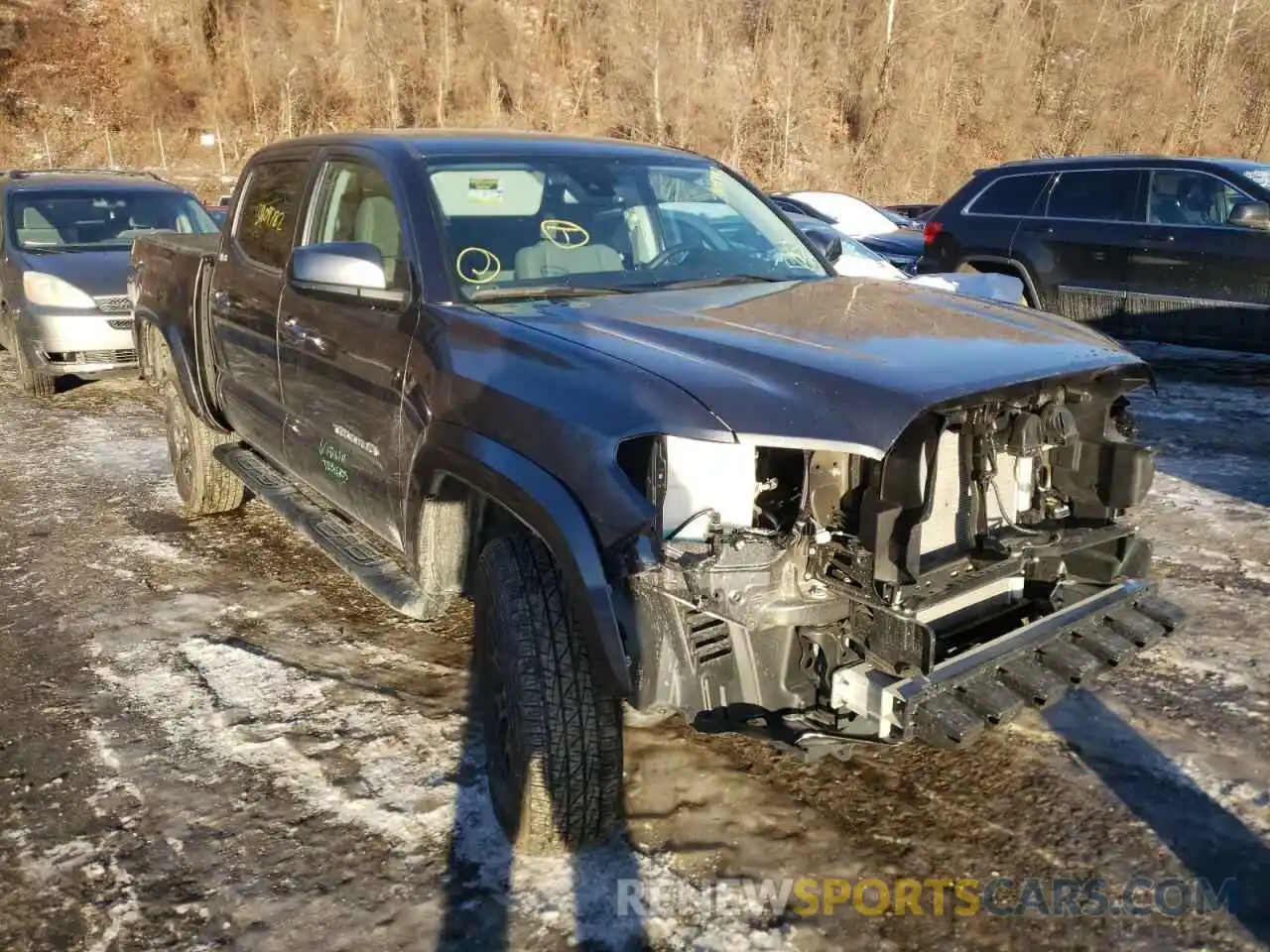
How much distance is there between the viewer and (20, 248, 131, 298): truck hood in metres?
8.44

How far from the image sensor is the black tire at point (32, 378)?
864 cm

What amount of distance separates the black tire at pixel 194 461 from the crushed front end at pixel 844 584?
3677 mm

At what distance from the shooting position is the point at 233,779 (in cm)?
328

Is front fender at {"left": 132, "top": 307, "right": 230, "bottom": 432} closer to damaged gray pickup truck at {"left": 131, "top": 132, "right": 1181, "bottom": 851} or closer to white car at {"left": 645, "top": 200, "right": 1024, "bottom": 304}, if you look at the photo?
damaged gray pickup truck at {"left": 131, "top": 132, "right": 1181, "bottom": 851}

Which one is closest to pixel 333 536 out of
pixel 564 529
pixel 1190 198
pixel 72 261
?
pixel 564 529

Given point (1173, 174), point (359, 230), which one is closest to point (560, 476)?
point (359, 230)

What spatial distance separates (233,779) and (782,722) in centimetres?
180

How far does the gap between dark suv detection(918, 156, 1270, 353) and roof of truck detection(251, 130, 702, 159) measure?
20.6 feet

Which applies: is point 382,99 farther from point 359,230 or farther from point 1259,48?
point 359,230

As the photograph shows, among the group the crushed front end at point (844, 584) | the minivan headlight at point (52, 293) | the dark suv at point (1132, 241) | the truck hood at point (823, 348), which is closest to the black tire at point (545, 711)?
the crushed front end at point (844, 584)

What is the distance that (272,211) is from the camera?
449cm

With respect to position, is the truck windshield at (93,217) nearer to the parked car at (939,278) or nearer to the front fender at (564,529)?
the parked car at (939,278)

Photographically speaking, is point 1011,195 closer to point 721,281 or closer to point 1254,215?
point 1254,215

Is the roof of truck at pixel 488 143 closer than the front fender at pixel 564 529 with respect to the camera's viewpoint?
No
